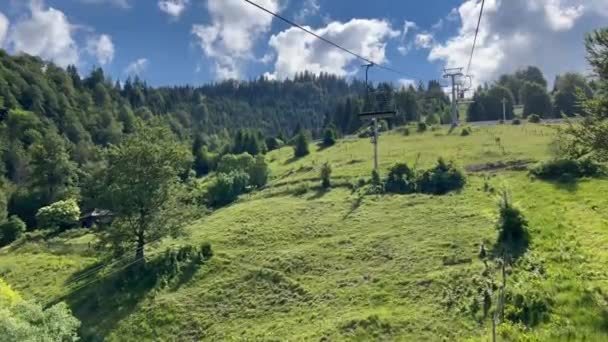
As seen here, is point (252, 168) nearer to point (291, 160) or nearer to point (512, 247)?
point (291, 160)

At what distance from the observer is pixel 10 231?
61.6 meters

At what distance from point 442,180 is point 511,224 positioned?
1449cm

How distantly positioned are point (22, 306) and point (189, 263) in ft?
42.9

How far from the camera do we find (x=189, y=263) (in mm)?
37562

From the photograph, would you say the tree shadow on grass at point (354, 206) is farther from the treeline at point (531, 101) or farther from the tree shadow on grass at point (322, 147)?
the treeline at point (531, 101)

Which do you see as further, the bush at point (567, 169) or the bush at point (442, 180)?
the bush at point (442, 180)

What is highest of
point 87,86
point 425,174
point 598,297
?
point 87,86

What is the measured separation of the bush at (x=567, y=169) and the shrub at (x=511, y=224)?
12383 mm

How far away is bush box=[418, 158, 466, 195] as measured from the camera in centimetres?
4509

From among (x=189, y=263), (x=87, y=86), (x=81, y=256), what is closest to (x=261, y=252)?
(x=189, y=263)

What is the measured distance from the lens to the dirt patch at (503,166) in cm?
4919

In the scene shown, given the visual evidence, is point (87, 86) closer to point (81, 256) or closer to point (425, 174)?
point (81, 256)

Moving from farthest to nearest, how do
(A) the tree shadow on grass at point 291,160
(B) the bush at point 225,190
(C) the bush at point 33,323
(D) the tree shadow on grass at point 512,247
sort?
(A) the tree shadow on grass at point 291,160 < (B) the bush at point 225,190 < (D) the tree shadow on grass at point 512,247 < (C) the bush at point 33,323

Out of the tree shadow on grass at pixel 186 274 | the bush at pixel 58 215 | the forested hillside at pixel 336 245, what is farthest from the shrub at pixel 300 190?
the bush at pixel 58 215
